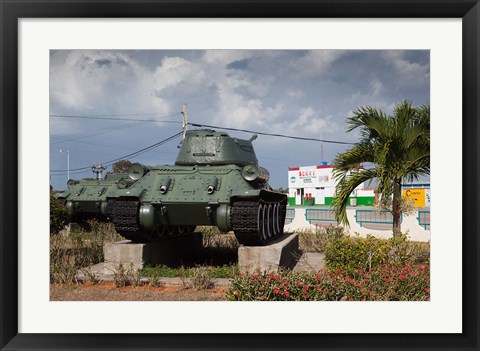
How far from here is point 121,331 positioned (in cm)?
421

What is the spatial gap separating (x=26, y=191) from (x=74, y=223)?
1655 cm

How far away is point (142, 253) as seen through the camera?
31.3ft

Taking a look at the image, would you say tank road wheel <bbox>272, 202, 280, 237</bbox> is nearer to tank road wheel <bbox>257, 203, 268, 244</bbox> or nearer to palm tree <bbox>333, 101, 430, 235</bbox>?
tank road wheel <bbox>257, 203, 268, 244</bbox>

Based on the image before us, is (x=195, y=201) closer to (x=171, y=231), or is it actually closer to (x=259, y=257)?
(x=259, y=257)

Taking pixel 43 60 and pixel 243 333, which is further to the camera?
pixel 43 60

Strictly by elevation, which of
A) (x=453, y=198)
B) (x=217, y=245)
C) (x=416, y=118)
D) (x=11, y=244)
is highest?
(x=416, y=118)

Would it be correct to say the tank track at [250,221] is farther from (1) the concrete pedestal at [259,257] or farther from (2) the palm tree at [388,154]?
(2) the palm tree at [388,154]

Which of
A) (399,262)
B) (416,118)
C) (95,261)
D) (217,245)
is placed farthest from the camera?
(217,245)

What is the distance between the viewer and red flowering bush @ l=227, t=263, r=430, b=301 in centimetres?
577

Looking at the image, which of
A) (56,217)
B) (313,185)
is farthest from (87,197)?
(313,185)

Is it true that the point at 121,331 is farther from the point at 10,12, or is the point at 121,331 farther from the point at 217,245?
the point at 217,245

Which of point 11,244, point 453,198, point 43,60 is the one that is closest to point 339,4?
point 453,198

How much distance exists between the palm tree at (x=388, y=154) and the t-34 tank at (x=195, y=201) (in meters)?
1.74

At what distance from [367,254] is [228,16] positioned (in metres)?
5.27
